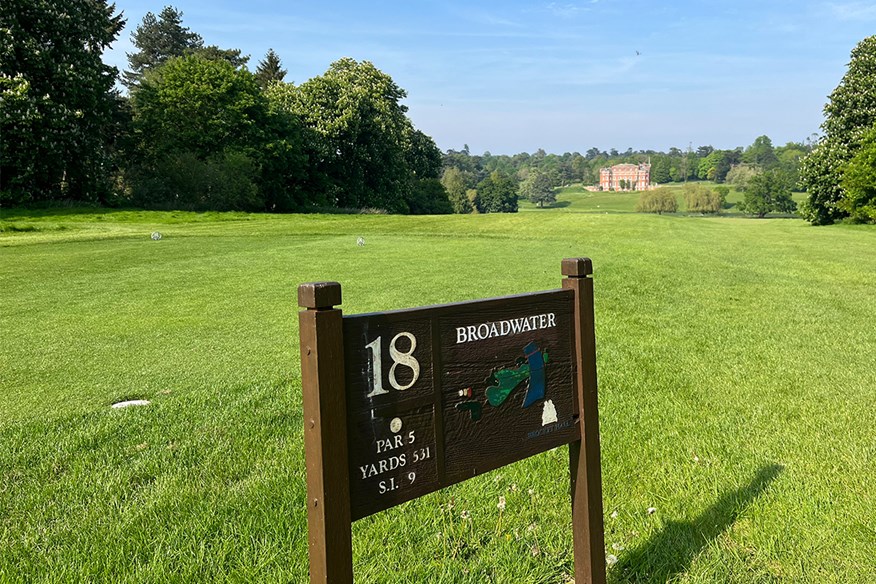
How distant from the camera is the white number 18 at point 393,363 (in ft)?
6.16

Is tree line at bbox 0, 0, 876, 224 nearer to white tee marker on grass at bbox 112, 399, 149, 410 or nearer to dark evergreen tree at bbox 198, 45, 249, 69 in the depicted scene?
dark evergreen tree at bbox 198, 45, 249, 69

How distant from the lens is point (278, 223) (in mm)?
30891

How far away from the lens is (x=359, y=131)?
173 feet

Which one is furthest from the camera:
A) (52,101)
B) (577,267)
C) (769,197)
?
(769,197)

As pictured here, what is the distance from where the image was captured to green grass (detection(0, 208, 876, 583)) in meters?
2.94

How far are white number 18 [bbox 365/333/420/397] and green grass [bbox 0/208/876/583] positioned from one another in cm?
131

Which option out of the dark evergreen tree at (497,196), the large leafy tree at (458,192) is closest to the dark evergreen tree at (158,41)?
the large leafy tree at (458,192)

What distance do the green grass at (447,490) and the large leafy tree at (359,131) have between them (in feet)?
141

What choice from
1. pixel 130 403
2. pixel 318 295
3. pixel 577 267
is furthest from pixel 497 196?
pixel 318 295

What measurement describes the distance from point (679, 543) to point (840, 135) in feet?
144

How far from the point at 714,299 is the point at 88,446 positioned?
31.9 feet

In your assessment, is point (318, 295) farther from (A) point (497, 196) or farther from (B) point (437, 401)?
(A) point (497, 196)

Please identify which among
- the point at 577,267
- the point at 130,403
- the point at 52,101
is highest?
the point at 52,101

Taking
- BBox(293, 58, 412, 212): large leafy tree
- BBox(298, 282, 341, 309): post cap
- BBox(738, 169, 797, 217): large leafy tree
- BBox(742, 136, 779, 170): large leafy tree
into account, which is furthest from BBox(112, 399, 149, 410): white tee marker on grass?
BBox(742, 136, 779, 170): large leafy tree
